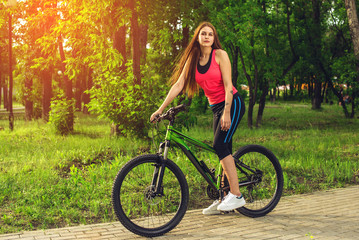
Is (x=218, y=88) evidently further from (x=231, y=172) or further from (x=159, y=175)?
(x=159, y=175)

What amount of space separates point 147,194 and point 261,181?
5.06 ft

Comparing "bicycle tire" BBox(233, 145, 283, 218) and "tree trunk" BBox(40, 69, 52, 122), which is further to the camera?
"tree trunk" BBox(40, 69, 52, 122)

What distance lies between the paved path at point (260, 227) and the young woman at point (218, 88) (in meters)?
0.27

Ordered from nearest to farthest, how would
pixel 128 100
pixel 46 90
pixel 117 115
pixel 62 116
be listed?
pixel 128 100 < pixel 117 115 < pixel 62 116 < pixel 46 90

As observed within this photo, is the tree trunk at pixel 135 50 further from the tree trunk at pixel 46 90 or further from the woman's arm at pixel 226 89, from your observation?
the tree trunk at pixel 46 90

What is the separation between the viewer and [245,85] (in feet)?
70.4

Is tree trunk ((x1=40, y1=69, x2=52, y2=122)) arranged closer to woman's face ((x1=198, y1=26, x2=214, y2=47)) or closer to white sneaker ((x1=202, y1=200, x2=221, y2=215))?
white sneaker ((x1=202, y1=200, x2=221, y2=215))

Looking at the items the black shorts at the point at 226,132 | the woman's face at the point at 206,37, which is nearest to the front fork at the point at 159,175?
the black shorts at the point at 226,132

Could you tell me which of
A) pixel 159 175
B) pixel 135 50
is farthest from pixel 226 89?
pixel 135 50

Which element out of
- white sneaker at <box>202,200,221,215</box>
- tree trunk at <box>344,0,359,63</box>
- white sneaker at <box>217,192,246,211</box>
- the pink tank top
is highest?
tree trunk at <box>344,0,359,63</box>

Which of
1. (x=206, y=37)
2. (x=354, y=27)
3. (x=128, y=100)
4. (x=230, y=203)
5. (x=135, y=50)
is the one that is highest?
(x=354, y=27)

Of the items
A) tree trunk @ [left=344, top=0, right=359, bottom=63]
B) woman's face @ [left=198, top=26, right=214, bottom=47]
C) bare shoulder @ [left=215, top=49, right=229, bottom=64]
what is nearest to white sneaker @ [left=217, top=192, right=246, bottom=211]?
bare shoulder @ [left=215, top=49, right=229, bottom=64]

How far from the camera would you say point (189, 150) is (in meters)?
4.40

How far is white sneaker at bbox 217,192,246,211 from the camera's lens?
4.47m
